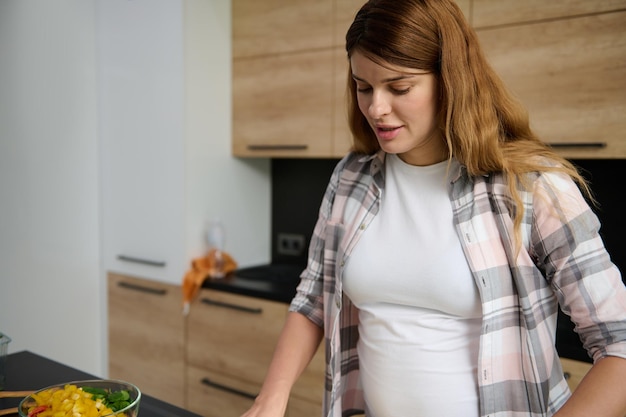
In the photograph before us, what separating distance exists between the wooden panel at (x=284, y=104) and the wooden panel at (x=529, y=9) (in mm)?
572

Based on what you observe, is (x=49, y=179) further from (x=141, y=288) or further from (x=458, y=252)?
(x=458, y=252)

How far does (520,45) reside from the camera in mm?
1699

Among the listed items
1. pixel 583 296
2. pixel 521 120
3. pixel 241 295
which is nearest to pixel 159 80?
pixel 241 295

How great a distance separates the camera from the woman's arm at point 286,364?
3.11 feet

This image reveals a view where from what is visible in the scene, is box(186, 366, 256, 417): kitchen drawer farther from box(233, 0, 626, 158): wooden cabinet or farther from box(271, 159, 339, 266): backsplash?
box(233, 0, 626, 158): wooden cabinet

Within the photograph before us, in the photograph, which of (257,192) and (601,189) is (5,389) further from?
(601,189)

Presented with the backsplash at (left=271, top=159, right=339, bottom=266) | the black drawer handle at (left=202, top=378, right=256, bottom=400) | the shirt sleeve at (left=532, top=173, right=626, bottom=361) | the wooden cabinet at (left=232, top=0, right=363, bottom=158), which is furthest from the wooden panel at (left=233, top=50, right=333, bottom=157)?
the shirt sleeve at (left=532, top=173, right=626, bottom=361)

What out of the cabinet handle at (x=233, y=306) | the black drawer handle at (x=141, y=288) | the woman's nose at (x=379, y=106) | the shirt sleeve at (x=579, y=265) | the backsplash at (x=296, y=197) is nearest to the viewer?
the shirt sleeve at (x=579, y=265)

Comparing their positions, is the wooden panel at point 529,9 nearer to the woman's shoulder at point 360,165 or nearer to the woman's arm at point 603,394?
the woman's shoulder at point 360,165

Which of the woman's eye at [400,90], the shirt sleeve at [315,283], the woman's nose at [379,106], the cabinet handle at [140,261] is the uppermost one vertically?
the woman's eye at [400,90]

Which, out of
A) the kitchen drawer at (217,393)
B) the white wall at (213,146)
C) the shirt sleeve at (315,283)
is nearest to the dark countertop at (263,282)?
the white wall at (213,146)

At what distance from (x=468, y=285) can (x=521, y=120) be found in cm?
30

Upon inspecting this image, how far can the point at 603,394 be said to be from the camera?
82 cm

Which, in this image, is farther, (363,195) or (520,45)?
(520,45)
